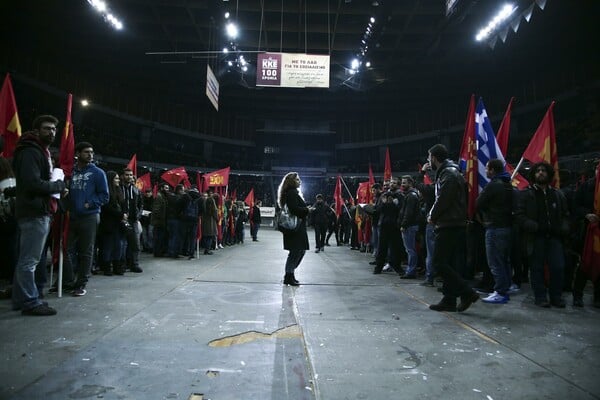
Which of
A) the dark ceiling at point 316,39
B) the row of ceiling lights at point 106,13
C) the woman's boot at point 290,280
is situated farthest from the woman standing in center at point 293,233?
the row of ceiling lights at point 106,13

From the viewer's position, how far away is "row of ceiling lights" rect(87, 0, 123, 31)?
14278 millimetres

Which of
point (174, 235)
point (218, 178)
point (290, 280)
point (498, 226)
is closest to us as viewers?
point (498, 226)

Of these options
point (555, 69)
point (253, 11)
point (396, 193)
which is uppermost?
point (253, 11)

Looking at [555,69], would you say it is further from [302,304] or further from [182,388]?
[182,388]

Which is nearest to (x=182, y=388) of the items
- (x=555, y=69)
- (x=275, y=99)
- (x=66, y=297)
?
(x=66, y=297)

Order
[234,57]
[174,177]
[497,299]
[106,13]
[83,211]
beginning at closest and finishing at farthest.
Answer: [83,211], [497,299], [174,177], [106,13], [234,57]

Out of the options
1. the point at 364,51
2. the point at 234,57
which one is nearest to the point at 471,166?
the point at 364,51

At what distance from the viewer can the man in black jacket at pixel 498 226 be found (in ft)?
14.3

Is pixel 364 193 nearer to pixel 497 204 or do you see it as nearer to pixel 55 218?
pixel 497 204

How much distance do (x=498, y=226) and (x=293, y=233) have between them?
8.62 feet

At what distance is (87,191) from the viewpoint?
428 centimetres

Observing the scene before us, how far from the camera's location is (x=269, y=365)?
2.19 metres

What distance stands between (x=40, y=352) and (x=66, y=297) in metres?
1.90

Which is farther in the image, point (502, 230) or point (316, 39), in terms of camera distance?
point (316, 39)
